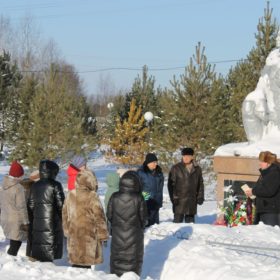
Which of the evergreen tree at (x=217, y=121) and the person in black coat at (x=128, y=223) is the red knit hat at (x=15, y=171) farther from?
the evergreen tree at (x=217, y=121)

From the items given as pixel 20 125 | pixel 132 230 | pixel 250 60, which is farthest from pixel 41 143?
pixel 132 230

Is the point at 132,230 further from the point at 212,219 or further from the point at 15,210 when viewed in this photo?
the point at 212,219

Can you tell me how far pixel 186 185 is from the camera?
8242mm

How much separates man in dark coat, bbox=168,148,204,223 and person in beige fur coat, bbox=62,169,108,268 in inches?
107

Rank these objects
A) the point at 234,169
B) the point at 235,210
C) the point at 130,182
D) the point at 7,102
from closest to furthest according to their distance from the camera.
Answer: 1. the point at 130,182
2. the point at 235,210
3. the point at 234,169
4. the point at 7,102

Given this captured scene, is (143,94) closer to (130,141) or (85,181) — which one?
(130,141)

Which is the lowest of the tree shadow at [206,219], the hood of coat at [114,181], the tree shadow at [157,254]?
the tree shadow at [206,219]

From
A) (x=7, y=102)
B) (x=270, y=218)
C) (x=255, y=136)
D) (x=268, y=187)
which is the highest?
(x=7, y=102)

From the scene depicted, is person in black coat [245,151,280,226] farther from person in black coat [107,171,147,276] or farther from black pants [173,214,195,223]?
person in black coat [107,171,147,276]

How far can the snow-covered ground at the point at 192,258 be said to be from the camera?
17.5 ft

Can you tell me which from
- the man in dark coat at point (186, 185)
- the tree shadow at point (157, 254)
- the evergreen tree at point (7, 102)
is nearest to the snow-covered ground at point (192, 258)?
the tree shadow at point (157, 254)

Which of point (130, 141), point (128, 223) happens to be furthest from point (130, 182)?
point (130, 141)

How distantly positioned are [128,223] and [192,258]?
841 millimetres

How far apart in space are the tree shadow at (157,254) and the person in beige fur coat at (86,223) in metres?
0.59
